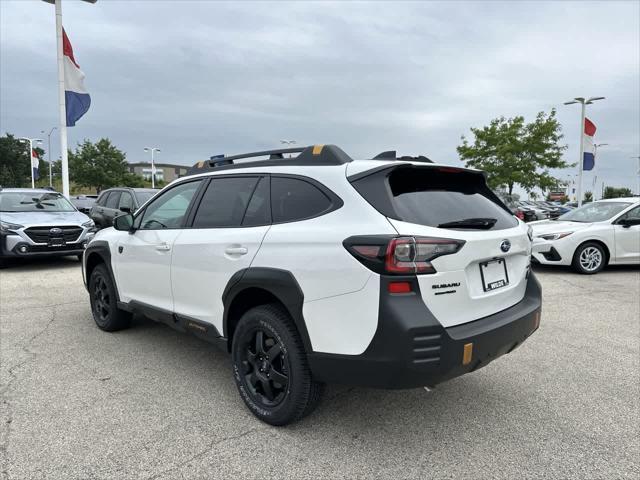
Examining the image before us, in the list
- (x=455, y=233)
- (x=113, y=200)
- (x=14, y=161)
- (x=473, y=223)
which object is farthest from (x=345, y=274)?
(x=14, y=161)

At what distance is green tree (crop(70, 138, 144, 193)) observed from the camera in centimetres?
4634

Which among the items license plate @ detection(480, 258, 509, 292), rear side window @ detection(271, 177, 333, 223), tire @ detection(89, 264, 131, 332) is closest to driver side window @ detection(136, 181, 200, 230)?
tire @ detection(89, 264, 131, 332)

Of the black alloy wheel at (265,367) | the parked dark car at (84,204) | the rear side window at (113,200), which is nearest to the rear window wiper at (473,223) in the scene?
the black alloy wheel at (265,367)

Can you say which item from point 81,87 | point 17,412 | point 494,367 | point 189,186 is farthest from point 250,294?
point 81,87

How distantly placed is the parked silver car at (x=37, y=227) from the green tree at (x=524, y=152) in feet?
94.1

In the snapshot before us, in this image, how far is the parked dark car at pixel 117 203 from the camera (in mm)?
11578

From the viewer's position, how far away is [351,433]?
2.80 meters

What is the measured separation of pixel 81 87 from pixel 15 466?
16.3 metres

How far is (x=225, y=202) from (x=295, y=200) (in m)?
0.77

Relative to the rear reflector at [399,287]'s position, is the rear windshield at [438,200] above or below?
above

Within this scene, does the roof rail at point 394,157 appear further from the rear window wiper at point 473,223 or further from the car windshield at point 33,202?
the car windshield at point 33,202

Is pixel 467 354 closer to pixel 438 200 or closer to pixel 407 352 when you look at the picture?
pixel 407 352

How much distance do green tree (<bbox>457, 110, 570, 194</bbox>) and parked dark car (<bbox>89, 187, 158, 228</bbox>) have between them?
1040 inches

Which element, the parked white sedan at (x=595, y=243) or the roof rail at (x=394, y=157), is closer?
the roof rail at (x=394, y=157)
